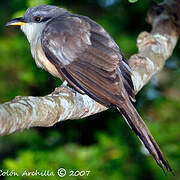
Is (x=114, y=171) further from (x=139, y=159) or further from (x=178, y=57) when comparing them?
(x=178, y=57)

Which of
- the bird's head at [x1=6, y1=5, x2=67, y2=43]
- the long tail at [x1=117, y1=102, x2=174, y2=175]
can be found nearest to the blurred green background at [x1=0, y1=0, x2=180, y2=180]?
the bird's head at [x1=6, y1=5, x2=67, y2=43]

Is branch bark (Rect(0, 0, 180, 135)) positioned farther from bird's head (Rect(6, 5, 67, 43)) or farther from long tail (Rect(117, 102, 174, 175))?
bird's head (Rect(6, 5, 67, 43))

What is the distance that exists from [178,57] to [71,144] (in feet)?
9.43

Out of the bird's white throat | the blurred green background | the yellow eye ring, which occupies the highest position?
the yellow eye ring

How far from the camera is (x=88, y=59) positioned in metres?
4.90

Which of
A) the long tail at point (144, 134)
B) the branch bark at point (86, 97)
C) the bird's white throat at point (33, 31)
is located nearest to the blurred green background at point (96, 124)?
the bird's white throat at point (33, 31)

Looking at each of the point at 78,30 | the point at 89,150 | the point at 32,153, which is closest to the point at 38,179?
the point at 32,153

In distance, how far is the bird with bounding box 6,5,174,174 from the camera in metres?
4.56

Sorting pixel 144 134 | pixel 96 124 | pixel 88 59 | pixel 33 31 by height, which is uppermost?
pixel 88 59

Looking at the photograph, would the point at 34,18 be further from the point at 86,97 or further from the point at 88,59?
the point at 86,97

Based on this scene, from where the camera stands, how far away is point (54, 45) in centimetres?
509

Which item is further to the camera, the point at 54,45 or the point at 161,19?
the point at 161,19

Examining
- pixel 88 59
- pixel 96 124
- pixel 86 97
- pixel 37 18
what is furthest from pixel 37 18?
pixel 96 124

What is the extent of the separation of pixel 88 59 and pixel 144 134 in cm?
117
